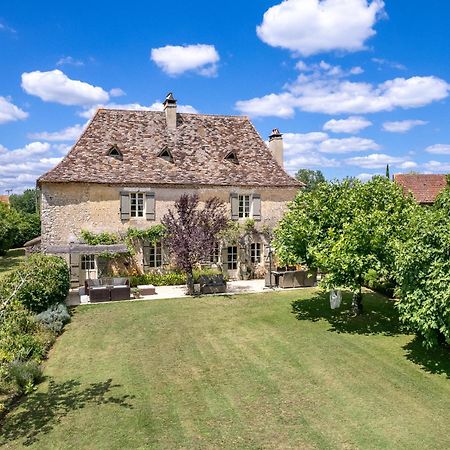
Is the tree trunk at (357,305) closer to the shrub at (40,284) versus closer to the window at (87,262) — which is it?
the shrub at (40,284)

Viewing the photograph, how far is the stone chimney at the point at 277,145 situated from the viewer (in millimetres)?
27953

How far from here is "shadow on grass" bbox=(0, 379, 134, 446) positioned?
28.4ft

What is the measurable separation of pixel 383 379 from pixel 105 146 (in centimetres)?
1922

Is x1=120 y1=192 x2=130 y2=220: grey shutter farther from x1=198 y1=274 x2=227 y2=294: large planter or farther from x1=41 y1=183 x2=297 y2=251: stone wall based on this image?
x1=198 y1=274 x2=227 y2=294: large planter

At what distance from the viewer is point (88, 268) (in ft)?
76.2

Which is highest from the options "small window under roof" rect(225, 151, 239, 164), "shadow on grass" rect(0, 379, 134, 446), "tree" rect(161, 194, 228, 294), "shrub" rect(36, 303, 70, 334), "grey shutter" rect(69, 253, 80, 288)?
"small window under roof" rect(225, 151, 239, 164)

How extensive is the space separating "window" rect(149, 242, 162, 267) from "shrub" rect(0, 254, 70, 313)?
6.26 meters

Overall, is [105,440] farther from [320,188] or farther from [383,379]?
[320,188]

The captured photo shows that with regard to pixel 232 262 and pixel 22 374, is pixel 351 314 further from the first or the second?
pixel 22 374

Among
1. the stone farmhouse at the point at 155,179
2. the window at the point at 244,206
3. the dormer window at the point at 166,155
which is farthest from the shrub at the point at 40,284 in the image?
the window at the point at 244,206

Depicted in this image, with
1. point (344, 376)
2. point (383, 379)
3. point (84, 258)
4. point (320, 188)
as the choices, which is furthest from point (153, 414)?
point (84, 258)

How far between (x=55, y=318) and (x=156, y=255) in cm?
886

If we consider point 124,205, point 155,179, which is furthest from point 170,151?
point 124,205

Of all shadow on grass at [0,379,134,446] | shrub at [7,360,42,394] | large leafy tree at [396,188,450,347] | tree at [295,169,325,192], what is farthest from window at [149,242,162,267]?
tree at [295,169,325,192]
